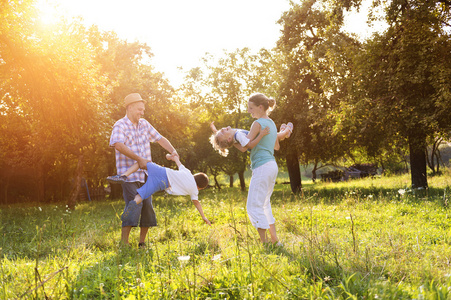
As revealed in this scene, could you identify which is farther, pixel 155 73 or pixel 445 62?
pixel 155 73

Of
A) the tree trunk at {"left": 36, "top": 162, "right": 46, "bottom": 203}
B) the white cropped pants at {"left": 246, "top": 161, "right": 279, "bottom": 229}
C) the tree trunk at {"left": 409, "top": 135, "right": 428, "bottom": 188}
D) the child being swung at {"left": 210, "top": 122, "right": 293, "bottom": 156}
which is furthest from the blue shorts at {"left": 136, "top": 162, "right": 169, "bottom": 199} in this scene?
the tree trunk at {"left": 36, "top": 162, "right": 46, "bottom": 203}

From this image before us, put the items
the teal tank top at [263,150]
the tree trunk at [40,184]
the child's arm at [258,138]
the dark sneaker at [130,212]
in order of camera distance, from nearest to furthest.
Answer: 1. the child's arm at [258,138]
2. the teal tank top at [263,150]
3. the dark sneaker at [130,212]
4. the tree trunk at [40,184]

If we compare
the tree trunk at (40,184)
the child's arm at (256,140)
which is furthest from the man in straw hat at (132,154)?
the tree trunk at (40,184)

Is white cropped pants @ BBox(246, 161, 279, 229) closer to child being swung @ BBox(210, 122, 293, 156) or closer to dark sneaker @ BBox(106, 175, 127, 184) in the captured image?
child being swung @ BBox(210, 122, 293, 156)

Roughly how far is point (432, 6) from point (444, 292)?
13848 millimetres

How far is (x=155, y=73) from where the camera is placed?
2527 centimetres

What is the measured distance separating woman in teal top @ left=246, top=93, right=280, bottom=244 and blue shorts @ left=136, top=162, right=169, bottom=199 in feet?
4.72

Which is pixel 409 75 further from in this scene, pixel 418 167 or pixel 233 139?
pixel 233 139

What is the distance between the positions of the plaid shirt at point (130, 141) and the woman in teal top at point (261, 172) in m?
1.92

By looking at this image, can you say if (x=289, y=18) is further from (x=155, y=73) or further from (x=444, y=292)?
(x=444, y=292)

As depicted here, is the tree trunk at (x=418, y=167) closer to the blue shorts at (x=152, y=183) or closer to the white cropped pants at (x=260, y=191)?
the white cropped pants at (x=260, y=191)

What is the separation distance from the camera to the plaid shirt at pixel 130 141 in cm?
557

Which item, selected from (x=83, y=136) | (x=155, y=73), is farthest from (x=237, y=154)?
(x=83, y=136)

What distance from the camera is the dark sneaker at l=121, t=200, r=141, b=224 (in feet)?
17.8
